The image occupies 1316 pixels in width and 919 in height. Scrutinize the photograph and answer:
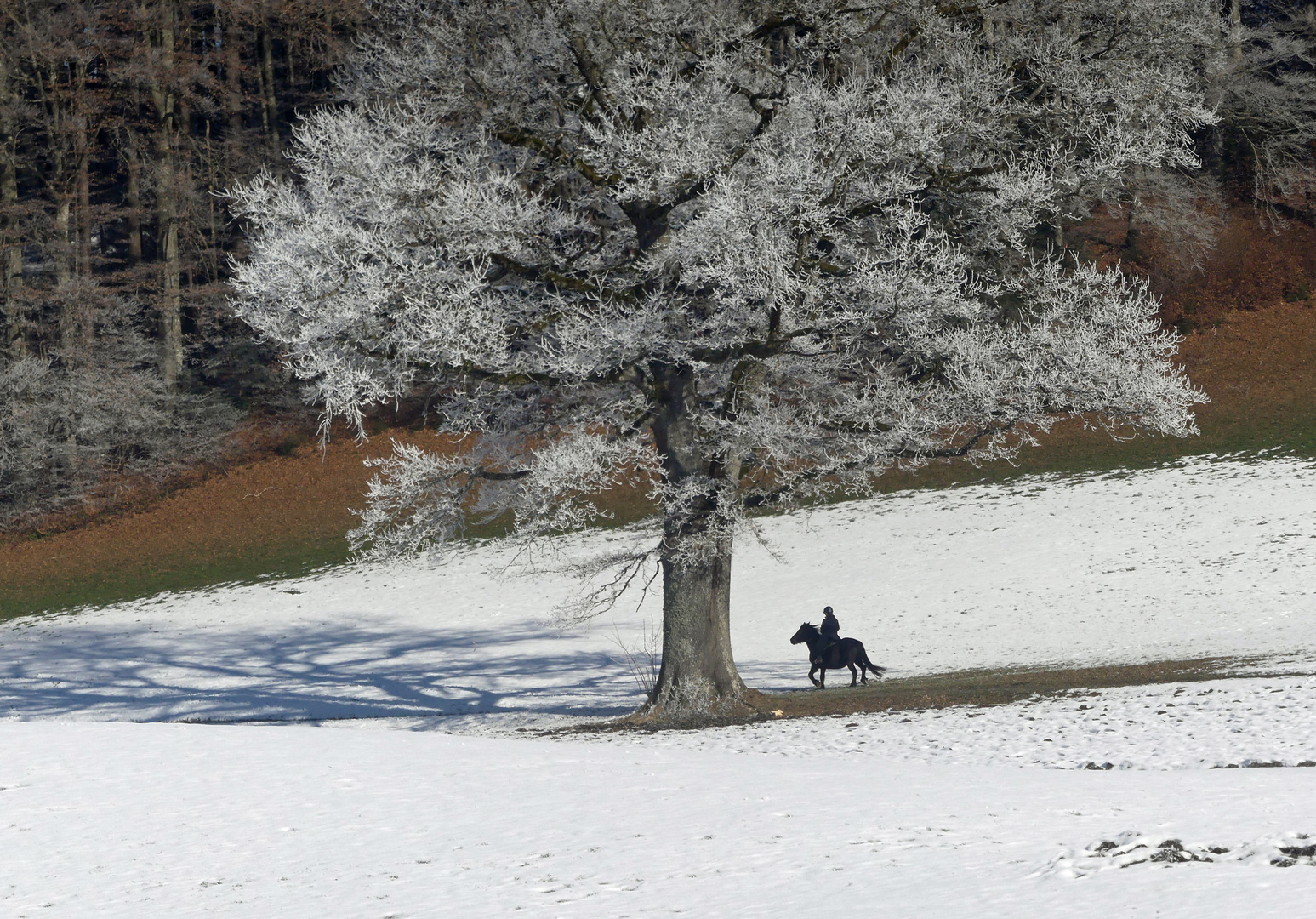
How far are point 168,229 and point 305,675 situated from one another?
20.9 metres

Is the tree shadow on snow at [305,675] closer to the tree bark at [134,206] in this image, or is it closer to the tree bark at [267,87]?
the tree bark at [134,206]

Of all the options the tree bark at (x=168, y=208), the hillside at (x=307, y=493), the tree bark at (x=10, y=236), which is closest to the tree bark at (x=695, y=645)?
the hillside at (x=307, y=493)

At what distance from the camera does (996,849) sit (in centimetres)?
698

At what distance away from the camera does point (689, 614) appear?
48.1 feet

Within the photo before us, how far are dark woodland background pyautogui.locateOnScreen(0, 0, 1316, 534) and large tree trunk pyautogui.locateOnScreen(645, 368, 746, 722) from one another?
1950 centimetres

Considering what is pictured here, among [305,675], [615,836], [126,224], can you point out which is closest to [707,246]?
[615,836]

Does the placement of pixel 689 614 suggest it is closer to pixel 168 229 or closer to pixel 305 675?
pixel 305 675

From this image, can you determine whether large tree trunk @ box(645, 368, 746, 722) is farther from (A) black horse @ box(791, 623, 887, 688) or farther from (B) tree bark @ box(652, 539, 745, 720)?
(A) black horse @ box(791, 623, 887, 688)

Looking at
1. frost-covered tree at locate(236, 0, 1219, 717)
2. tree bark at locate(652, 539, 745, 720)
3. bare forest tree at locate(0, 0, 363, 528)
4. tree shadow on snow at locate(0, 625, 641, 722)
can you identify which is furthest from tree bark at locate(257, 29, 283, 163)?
tree bark at locate(652, 539, 745, 720)

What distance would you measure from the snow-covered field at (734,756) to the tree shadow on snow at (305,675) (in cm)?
10

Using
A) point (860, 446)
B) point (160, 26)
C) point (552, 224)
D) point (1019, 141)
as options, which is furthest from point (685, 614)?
point (160, 26)

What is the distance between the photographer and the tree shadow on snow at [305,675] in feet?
60.8

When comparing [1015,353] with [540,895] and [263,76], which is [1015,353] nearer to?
[540,895]

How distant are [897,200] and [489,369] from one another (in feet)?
15.6
